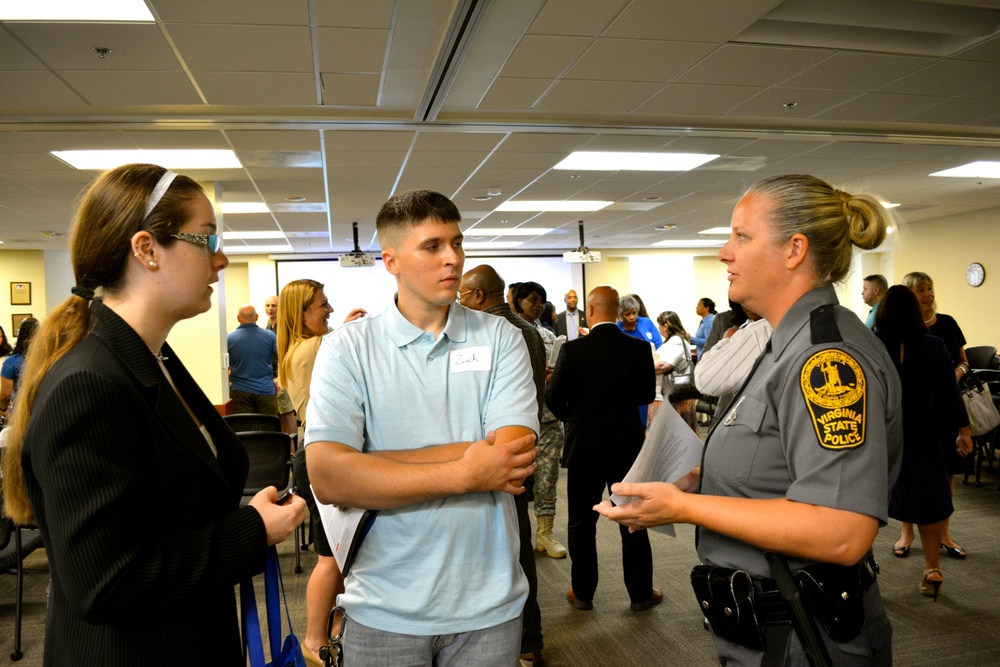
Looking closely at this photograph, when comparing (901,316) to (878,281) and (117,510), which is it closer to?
(878,281)

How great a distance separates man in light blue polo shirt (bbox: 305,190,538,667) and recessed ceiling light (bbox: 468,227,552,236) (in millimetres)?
11441

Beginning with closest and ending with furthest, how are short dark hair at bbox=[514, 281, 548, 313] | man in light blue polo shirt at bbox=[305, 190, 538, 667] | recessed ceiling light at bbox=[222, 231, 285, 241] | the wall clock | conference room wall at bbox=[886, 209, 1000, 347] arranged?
1. man in light blue polo shirt at bbox=[305, 190, 538, 667]
2. short dark hair at bbox=[514, 281, 548, 313]
3. conference room wall at bbox=[886, 209, 1000, 347]
4. the wall clock
5. recessed ceiling light at bbox=[222, 231, 285, 241]

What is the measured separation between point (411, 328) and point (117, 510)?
676 mm

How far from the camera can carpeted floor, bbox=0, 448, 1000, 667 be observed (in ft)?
10.3

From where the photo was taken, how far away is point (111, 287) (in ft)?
3.99

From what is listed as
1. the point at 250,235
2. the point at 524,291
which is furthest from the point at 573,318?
the point at 250,235

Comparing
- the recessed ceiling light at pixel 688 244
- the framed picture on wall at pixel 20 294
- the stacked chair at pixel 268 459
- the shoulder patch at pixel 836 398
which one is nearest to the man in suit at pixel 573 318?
the recessed ceiling light at pixel 688 244

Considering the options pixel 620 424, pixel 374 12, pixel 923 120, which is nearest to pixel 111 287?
pixel 620 424

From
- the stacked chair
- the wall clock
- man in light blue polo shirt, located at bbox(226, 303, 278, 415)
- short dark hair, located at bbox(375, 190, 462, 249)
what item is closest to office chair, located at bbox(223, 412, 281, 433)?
the stacked chair

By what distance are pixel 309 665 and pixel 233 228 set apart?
10.0 m

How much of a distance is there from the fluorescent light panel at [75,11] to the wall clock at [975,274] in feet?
43.8

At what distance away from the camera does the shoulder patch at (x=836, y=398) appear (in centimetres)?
118

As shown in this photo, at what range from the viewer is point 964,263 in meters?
12.6

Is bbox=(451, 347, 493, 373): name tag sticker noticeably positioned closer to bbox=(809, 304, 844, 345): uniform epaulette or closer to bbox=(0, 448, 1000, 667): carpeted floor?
bbox=(809, 304, 844, 345): uniform epaulette
